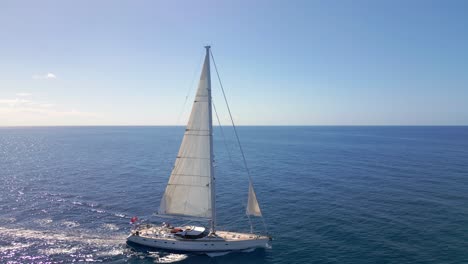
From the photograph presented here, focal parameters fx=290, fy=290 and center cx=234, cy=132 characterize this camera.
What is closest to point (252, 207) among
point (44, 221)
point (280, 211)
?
point (280, 211)

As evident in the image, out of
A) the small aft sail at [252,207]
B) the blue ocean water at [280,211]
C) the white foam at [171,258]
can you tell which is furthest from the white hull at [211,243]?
the small aft sail at [252,207]

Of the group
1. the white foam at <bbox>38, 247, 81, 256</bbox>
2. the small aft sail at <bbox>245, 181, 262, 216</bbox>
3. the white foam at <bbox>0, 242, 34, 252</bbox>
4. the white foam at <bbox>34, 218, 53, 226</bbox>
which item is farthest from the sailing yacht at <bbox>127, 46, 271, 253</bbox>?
the white foam at <bbox>34, 218, 53, 226</bbox>

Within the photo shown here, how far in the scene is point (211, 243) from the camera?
3806 cm

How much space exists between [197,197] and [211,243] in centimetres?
622

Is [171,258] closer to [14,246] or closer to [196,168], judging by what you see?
[196,168]

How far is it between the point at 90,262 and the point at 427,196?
2522 inches

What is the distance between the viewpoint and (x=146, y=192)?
6719cm

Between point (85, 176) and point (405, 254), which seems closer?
point (405, 254)

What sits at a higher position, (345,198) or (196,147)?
(196,147)

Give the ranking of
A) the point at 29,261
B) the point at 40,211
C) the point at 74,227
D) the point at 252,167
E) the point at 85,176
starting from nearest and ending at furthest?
the point at 29,261, the point at 74,227, the point at 40,211, the point at 85,176, the point at 252,167

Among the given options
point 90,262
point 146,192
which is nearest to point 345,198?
point 146,192

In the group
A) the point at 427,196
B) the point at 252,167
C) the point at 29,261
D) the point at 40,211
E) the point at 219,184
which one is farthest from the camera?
the point at 252,167

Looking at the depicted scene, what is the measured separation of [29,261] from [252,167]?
70904 mm

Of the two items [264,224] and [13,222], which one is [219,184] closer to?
[264,224]
